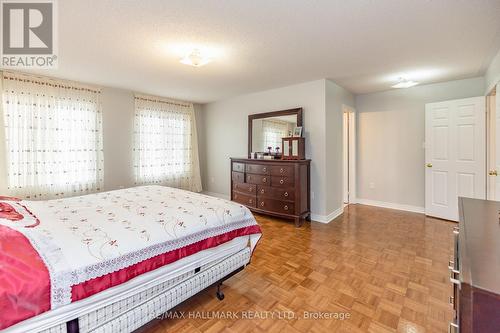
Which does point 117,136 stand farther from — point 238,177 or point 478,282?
point 478,282

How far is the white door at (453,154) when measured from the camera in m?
3.65

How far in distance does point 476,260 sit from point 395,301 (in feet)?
4.61

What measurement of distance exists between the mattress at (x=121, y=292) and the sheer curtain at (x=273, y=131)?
2.72 m

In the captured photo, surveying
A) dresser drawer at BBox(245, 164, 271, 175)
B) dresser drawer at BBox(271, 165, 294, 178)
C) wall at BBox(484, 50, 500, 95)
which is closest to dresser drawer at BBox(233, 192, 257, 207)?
dresser drawer at BBox(245, 164, 271, 175)

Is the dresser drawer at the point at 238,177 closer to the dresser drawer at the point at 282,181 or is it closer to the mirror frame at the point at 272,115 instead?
the mirror frame at the point at 272,115

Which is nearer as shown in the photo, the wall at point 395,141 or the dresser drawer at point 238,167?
the wall at point 395,141

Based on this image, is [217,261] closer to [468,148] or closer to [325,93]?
[325,93]

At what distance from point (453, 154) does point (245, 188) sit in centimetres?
351

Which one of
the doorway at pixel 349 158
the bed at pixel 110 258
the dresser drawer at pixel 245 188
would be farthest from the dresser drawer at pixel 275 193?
the doorway at pixel 349 158

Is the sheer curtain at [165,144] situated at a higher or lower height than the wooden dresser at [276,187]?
higher

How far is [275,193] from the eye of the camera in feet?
13.2

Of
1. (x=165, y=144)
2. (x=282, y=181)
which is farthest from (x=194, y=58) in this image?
(x=165, y=144)

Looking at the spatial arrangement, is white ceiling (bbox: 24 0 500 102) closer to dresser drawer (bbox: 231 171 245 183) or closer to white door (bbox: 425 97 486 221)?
white door (bbox: 425 97 486 221)

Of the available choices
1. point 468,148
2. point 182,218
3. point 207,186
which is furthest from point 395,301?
point 207,186
